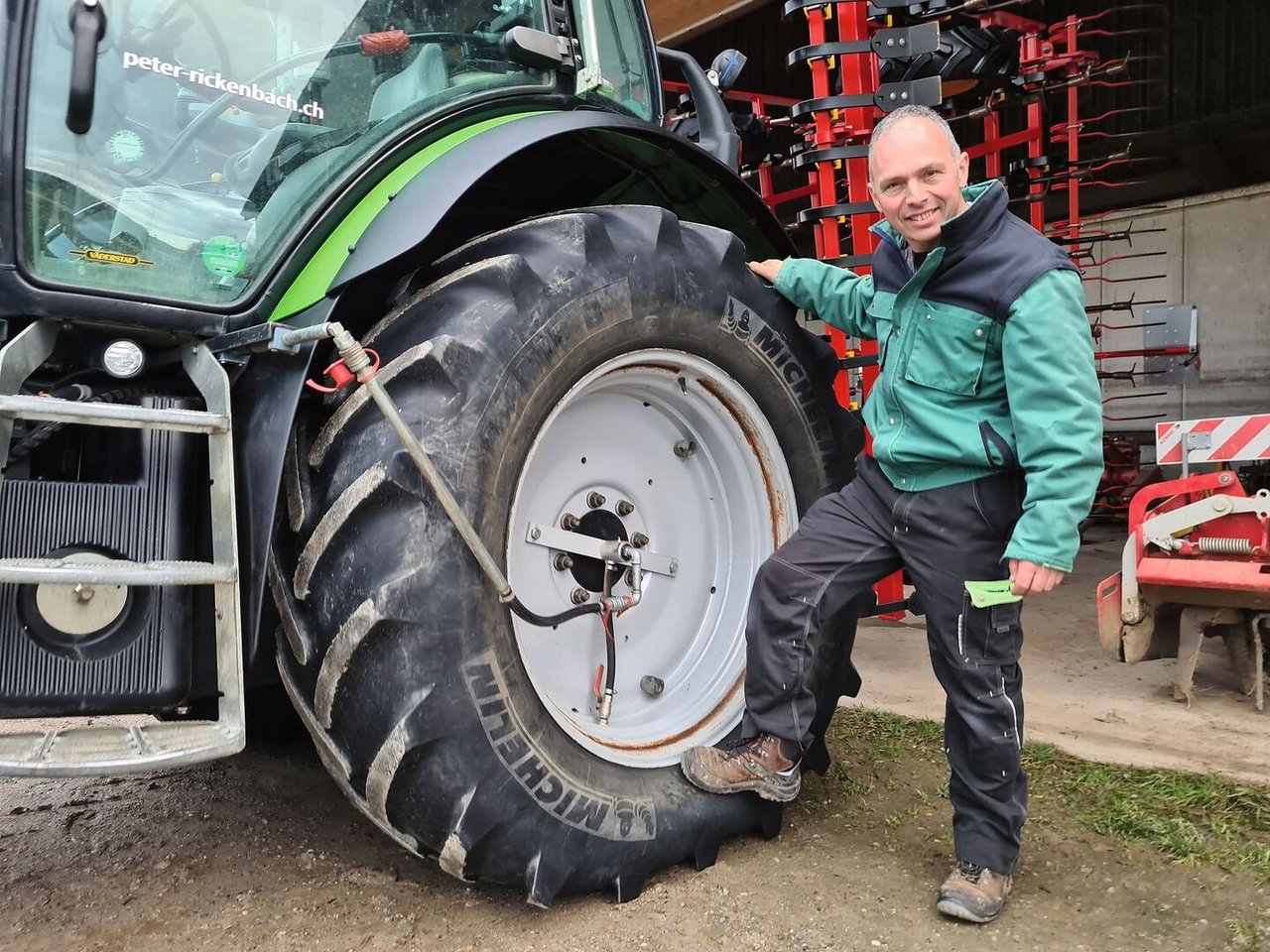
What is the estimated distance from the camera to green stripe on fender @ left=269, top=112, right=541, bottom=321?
173 cm

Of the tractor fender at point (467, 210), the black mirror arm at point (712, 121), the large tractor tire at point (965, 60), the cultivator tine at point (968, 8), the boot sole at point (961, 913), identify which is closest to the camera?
the tractor fender at point (467, 210)

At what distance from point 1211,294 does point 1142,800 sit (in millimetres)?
9444

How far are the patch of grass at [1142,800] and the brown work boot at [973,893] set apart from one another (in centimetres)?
46

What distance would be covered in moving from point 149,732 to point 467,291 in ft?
2.90

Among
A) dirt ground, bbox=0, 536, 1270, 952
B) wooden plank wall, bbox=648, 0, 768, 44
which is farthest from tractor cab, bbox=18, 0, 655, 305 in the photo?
wooden plank wall, bbox=648, 0, 768, 44

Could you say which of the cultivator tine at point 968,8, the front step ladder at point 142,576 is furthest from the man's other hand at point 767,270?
the cultivator tine at point 968,8

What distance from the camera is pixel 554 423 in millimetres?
2121

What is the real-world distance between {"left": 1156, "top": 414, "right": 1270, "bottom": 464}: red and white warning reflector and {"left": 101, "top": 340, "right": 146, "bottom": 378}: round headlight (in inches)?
125

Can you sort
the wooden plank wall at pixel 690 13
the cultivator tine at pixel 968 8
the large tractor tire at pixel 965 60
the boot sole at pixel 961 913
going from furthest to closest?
the wooden plank wall at pixel 690 13 < the cultivator tine at pixel 968 8 < the large tractor tire at pixel 965 60 < the boot sole at pixel 961 913

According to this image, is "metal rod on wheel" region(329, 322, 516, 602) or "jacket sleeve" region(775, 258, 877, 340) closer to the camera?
"metal rod on wheel" region(329, 322, 516, 602)

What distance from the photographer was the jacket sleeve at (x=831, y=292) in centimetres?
223

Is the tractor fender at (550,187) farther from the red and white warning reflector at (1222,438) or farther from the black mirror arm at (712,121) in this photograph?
the red and white warning reflector at (1222,438)

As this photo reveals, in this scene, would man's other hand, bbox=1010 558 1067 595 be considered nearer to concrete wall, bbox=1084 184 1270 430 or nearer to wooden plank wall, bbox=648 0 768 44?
Result: wooden plank wall, bbox=648 0 768 44

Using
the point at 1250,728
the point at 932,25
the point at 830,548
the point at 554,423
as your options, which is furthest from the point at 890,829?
the point at 932,25
